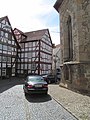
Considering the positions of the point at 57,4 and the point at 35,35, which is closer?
the point at 57,4

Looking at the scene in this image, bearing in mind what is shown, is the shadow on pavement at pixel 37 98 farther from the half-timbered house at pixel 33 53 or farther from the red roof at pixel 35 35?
the red roof at pixel 35 35

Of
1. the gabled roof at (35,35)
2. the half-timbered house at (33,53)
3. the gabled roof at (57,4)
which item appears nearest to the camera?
the gabled roof at (57,4)

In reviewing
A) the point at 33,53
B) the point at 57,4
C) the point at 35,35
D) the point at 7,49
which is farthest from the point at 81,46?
the point at 35,35

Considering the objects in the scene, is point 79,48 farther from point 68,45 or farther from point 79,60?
point 68,45

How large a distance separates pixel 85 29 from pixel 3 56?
23.6 m

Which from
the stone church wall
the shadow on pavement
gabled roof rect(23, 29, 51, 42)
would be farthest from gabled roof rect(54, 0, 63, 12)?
gabled roof rect(23, 29, 51, 42)

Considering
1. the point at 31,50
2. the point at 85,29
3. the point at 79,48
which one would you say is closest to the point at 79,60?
the point at 79,48

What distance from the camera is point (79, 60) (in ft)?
38.4

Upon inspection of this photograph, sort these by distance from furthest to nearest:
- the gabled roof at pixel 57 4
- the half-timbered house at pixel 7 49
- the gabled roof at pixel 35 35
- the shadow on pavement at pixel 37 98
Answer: the gabled roof at pixel 35 35 → the half-timbered house at pixel 7 49 → the gabled roof at pixel 57 4 → the shadow on pavement at pixel 37 98

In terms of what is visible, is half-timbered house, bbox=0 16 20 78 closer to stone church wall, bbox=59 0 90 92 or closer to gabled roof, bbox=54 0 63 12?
gabled roof, bbox=54 0 63 12

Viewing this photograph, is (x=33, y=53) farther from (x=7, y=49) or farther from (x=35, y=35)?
(x=7, y=49)

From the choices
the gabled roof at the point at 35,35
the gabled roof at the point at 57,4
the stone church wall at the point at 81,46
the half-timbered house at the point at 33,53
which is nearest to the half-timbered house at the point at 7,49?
the half-timbered house at the point at 33,53

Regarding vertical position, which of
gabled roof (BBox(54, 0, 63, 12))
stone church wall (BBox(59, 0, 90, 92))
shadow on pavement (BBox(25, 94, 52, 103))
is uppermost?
gabled roof (BBox(54, 0, 63, 12))

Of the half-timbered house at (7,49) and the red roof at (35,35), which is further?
the red roof at (35,35)
